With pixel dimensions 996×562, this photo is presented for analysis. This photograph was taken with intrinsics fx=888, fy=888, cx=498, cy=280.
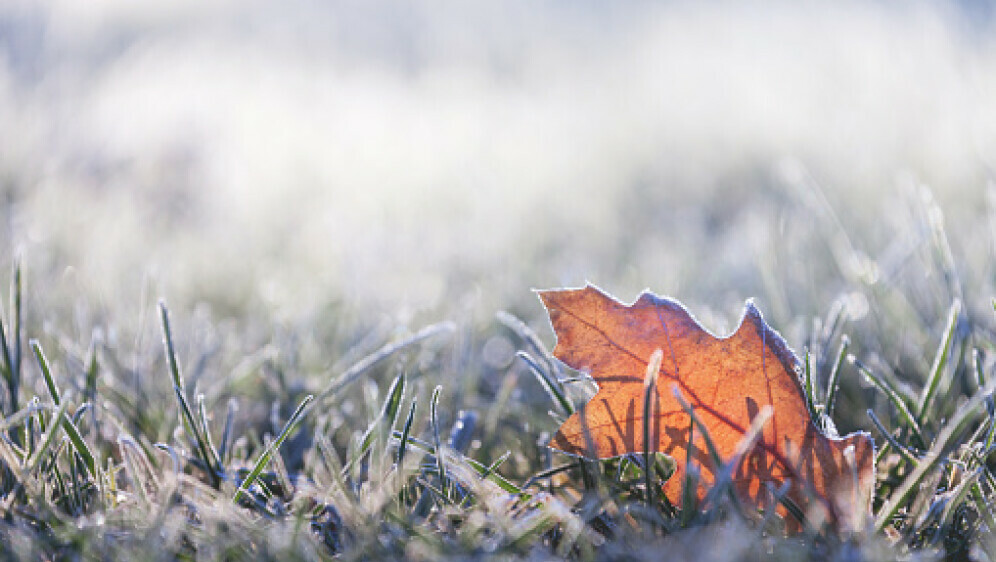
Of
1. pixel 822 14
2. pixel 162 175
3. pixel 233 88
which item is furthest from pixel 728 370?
pixel 822 14

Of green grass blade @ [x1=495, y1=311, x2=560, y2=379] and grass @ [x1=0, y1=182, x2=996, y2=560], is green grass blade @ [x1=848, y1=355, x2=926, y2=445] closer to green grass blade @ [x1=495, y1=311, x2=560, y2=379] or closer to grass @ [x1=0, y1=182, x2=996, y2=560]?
grass @ [x1=0, y1=182, x2=996, y2=560]

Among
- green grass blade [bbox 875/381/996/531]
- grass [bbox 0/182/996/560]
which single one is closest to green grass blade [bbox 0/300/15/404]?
grass [bbox 0/182/996/560]

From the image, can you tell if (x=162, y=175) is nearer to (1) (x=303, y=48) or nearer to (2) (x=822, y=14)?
(1) (x=303, y=48)

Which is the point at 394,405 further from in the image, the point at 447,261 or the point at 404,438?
the point at 447,261

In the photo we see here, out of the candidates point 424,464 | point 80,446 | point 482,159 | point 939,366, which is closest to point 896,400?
point 939,366

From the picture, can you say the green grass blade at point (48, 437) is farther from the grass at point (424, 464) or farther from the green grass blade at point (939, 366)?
the green grass blade at point (939, 366)

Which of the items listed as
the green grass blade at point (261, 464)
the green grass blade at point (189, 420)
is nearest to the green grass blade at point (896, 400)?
the green grass blade at point (261, 464)
